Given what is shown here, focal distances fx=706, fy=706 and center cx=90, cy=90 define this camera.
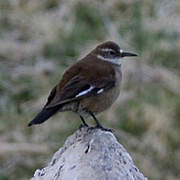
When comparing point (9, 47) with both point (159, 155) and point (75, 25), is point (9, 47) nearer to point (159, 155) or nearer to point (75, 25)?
Answer: point (75, 25)

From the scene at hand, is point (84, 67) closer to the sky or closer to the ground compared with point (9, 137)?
closer to the sky

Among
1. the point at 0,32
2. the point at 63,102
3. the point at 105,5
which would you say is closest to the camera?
the point at 63,102

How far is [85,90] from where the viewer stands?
17.2 feet

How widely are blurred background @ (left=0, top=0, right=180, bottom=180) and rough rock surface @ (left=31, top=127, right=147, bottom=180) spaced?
3446 mm

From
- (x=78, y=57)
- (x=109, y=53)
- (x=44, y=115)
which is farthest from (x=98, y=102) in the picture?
(x=78, y=57)

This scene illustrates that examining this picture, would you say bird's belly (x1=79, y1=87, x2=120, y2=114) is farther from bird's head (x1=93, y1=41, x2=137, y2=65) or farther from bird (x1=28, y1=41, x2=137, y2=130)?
bird's head (x1=93, y1=41, x2=137, y2=65)

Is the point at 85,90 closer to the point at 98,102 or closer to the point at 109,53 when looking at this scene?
the point at 98,102

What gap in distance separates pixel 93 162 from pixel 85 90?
1.44 m

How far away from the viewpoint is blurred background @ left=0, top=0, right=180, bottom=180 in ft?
25.7

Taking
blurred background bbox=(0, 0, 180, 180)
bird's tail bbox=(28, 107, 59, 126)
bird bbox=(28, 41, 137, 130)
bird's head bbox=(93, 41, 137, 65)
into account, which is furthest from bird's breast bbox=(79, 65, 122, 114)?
blurred background bbox=(0, 0, 180, 180)

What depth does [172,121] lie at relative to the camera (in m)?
8.17

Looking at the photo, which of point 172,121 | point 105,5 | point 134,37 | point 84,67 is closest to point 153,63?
point 134,37

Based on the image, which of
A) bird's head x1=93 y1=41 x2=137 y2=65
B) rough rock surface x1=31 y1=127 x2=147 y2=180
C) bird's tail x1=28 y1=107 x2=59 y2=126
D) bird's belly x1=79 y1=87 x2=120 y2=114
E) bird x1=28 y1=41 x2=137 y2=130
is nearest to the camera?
rough rock surface x1=31 y1=127 x2=147 y2=180

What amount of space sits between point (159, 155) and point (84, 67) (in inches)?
111
